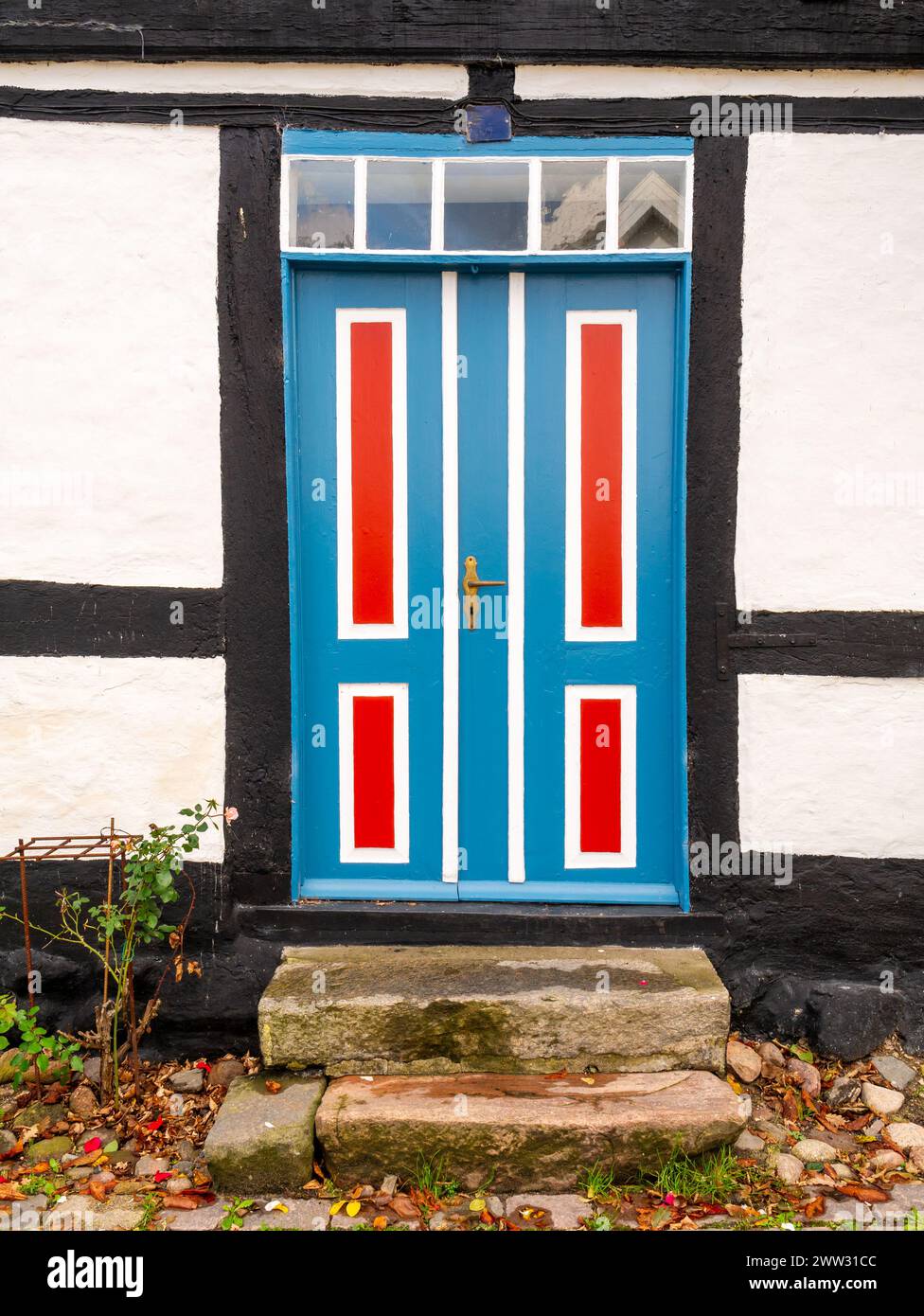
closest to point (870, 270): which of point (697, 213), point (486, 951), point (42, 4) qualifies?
point (697, 213)

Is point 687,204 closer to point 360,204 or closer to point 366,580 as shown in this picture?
point 360,204

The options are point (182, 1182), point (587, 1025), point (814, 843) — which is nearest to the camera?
point (182, 1182)

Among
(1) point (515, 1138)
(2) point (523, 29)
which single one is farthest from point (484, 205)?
(1) point (515, 1138)

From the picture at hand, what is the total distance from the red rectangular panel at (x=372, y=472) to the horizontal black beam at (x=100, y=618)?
54cm

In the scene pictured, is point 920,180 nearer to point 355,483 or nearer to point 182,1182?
point 355,483

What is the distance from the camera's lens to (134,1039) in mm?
3146

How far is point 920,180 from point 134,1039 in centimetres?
404

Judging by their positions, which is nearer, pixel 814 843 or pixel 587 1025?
pixel 587 1025

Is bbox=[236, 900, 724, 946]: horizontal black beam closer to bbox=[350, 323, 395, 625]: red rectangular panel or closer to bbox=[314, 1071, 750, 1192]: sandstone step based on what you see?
bbox=[314, 1071, 750, 1192]: sandstone step

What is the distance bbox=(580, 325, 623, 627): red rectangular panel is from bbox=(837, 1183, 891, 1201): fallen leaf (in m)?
1.92

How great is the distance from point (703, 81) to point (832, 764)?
2.47 metres

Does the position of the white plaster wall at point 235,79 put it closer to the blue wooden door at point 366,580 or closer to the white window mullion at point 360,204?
the white window mullion at point 360,204

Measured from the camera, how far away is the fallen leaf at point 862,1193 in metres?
2.68

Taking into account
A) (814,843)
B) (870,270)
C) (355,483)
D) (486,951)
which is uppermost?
(870,270)
